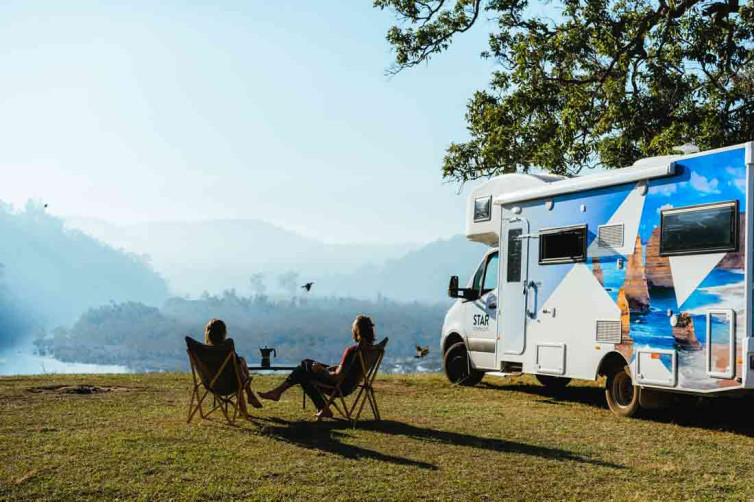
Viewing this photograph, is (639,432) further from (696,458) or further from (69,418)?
(69,418)

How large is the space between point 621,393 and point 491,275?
321cm

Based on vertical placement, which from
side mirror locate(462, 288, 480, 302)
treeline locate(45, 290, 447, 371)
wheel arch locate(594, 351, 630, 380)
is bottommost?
treeline locate(45, 290, 447, 371)

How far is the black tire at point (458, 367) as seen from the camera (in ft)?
42.3

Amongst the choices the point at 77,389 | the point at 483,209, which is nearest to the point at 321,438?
the point at 77,389

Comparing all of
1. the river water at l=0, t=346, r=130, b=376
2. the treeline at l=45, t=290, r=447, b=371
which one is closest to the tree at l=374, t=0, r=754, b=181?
the treeline at l=45, t=290, r=447, b=371

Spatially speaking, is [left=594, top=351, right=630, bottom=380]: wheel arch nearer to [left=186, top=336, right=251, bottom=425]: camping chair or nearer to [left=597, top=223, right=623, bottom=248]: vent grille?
[left=597, top=223, right=623, bottom=248]: vent grille

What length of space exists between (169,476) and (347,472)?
1239 mm

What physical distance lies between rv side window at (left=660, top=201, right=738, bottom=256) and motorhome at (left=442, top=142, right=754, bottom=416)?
10mm

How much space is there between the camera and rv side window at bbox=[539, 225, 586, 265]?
33.5ft

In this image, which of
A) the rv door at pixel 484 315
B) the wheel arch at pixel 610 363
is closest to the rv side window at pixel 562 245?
the wheel arch at pixel 610 363

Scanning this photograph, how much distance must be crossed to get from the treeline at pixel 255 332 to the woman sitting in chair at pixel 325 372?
131m

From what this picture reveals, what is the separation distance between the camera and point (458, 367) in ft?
43.2

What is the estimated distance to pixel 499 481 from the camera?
610 centimetres

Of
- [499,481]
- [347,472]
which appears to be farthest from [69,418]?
[499,481]
